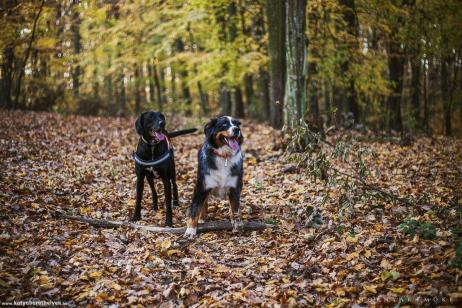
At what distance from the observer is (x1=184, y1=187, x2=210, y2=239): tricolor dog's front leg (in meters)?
6.35

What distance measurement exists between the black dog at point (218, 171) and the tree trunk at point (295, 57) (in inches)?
137

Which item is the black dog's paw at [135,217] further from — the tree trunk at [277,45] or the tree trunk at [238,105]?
the tree trunk at [238,105]

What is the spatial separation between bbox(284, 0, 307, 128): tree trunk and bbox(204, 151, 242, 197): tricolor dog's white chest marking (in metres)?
3.51

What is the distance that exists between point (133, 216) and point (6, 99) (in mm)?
12779

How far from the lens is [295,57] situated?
9.89 m

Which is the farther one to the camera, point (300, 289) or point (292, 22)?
point (292, 22)

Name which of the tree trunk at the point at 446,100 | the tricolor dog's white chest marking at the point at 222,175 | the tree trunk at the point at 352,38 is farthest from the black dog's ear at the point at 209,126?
the tree trunk at the point at 446,100

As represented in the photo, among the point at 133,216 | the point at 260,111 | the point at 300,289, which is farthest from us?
the point at 260,111

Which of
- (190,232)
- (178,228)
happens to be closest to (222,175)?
(190,232)

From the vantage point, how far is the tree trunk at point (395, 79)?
15.6 m

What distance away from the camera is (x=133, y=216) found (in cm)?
710

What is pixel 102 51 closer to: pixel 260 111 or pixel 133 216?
pixel 260 111

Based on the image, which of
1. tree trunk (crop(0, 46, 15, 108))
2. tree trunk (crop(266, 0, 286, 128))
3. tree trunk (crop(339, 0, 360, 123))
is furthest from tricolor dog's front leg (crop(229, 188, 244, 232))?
tree trunk (crop(0, 46, 15, 108))

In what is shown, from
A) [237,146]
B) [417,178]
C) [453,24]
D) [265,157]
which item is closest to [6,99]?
[265,157]
